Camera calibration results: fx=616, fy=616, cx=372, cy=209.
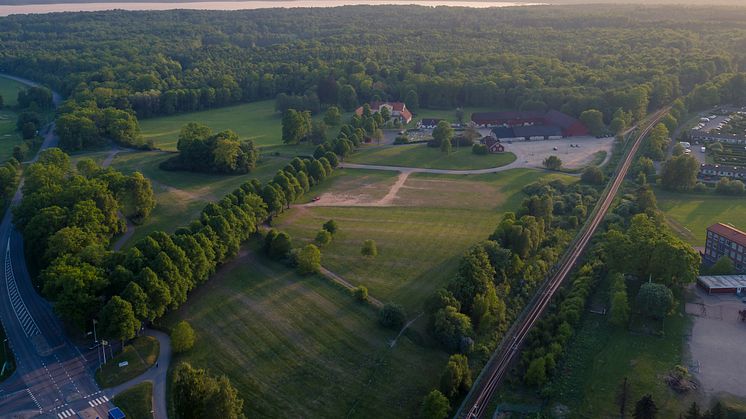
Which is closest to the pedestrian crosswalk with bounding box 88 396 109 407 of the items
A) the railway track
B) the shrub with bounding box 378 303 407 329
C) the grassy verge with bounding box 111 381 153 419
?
the grassy verge with bounding box 111 381 153 419

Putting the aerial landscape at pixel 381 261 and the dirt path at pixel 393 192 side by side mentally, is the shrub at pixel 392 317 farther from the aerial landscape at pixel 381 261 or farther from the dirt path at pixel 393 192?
the dirt path at pixel 393 192

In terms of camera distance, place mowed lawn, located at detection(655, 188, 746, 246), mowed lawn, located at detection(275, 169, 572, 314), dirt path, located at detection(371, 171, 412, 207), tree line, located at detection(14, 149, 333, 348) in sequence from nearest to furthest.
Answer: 1. tree line, located at detection(14, 149, 333, 348)
2. mowed lawn, located at detection(275, 169, 572, 314)
3. mowed lawn, located at detection(655, 188, 746, 246)
4. dirt path, located at detection(371, 171, 412, 207)

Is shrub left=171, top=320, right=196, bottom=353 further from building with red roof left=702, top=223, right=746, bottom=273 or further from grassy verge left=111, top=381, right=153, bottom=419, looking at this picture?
building with red roof left=702, top=223, right=746, bottom=273

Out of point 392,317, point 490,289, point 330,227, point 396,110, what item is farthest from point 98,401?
point 396,110

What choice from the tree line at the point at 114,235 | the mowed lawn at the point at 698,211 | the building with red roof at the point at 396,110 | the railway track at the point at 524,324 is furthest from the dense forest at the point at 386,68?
the railway track at the point at 524,324

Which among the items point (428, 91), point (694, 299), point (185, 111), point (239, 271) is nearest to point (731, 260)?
point (694, 299)

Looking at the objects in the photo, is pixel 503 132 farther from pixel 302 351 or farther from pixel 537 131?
pixel 302 351

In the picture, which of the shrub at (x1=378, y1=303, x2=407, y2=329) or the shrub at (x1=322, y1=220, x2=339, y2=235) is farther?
the shrub at (x1=322, y1=220, x2=339, y2=235)
